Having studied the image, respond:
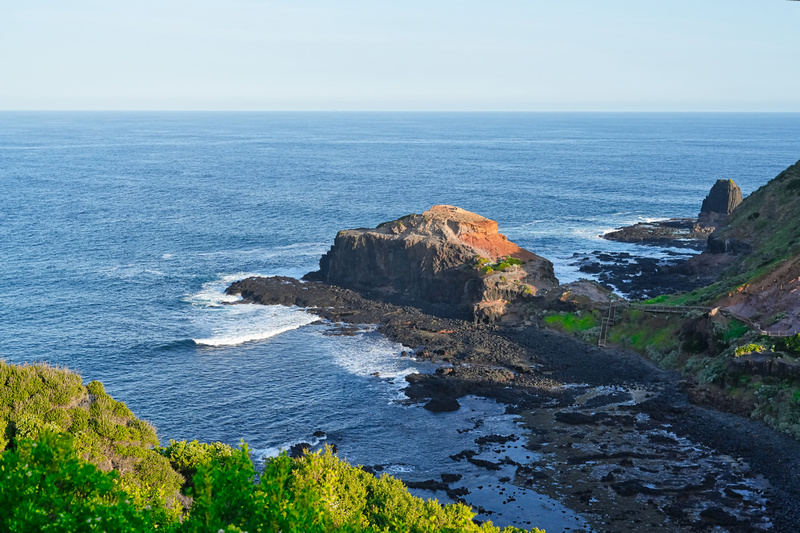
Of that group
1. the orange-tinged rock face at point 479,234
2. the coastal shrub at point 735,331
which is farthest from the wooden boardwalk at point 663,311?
the orange-tinged rock face at point 479,234

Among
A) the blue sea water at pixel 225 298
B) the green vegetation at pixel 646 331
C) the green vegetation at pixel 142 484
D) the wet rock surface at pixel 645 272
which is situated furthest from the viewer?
the wet rock surface at pixel 645 272

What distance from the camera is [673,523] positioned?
141 feet

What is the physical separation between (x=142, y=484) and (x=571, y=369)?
46714 millimetres

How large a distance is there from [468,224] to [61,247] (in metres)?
67.6

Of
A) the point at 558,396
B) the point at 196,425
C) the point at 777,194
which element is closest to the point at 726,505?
the point at 558,396

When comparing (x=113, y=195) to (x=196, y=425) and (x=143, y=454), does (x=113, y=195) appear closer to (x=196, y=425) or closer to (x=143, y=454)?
(x=196, y=425)

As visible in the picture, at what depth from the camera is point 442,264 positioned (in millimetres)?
89562

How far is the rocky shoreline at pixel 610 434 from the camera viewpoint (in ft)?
147

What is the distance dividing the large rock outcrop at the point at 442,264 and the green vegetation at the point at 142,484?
5102 centimetres

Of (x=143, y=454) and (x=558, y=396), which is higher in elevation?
(x=143, y=454)

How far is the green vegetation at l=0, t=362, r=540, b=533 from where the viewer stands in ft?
75.7

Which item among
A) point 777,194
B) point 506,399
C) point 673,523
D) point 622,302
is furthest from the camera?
point 777,194

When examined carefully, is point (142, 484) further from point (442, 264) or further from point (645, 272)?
point (645, 272)

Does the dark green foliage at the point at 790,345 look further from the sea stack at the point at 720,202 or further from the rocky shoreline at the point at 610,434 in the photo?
the sea stack at the point at 720,202
